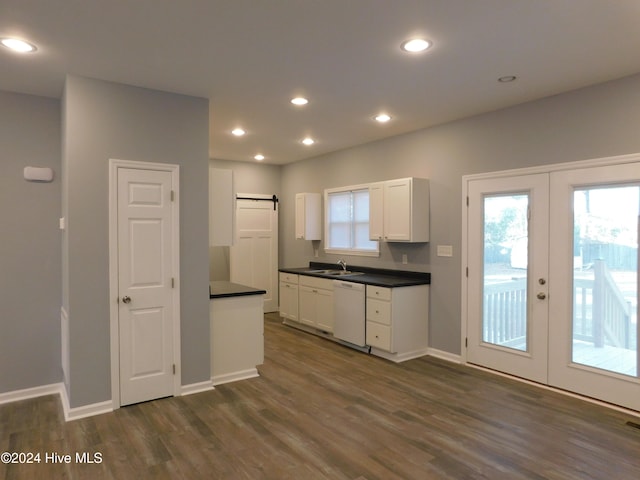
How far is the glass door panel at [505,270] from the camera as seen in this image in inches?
159

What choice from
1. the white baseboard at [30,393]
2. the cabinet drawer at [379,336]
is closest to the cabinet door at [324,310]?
the cabinet drawer at [379,336]

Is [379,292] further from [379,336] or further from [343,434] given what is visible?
[343,434]

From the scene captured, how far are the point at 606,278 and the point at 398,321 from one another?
2.02 meters

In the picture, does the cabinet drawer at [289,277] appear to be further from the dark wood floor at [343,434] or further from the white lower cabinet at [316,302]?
the dark wood floor at [343,434]

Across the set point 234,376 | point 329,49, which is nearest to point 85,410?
point 234,376

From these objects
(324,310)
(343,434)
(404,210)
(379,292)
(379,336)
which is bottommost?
(343,434)

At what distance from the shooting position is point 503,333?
13.8 feet

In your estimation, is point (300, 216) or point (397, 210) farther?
point (300, 216)

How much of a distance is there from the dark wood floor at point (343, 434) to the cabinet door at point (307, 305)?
5.75ft

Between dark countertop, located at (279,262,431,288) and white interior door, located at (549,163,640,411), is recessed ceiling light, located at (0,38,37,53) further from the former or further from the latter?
white interior door, located at (549,163,640,411)

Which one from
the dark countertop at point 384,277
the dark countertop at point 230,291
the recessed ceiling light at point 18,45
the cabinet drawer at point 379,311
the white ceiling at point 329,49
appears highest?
the white ceiling at point 329,49

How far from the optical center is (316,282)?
229 inches

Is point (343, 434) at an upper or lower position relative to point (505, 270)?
lower

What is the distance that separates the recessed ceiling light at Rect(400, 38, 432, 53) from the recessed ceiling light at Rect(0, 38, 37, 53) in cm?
249
